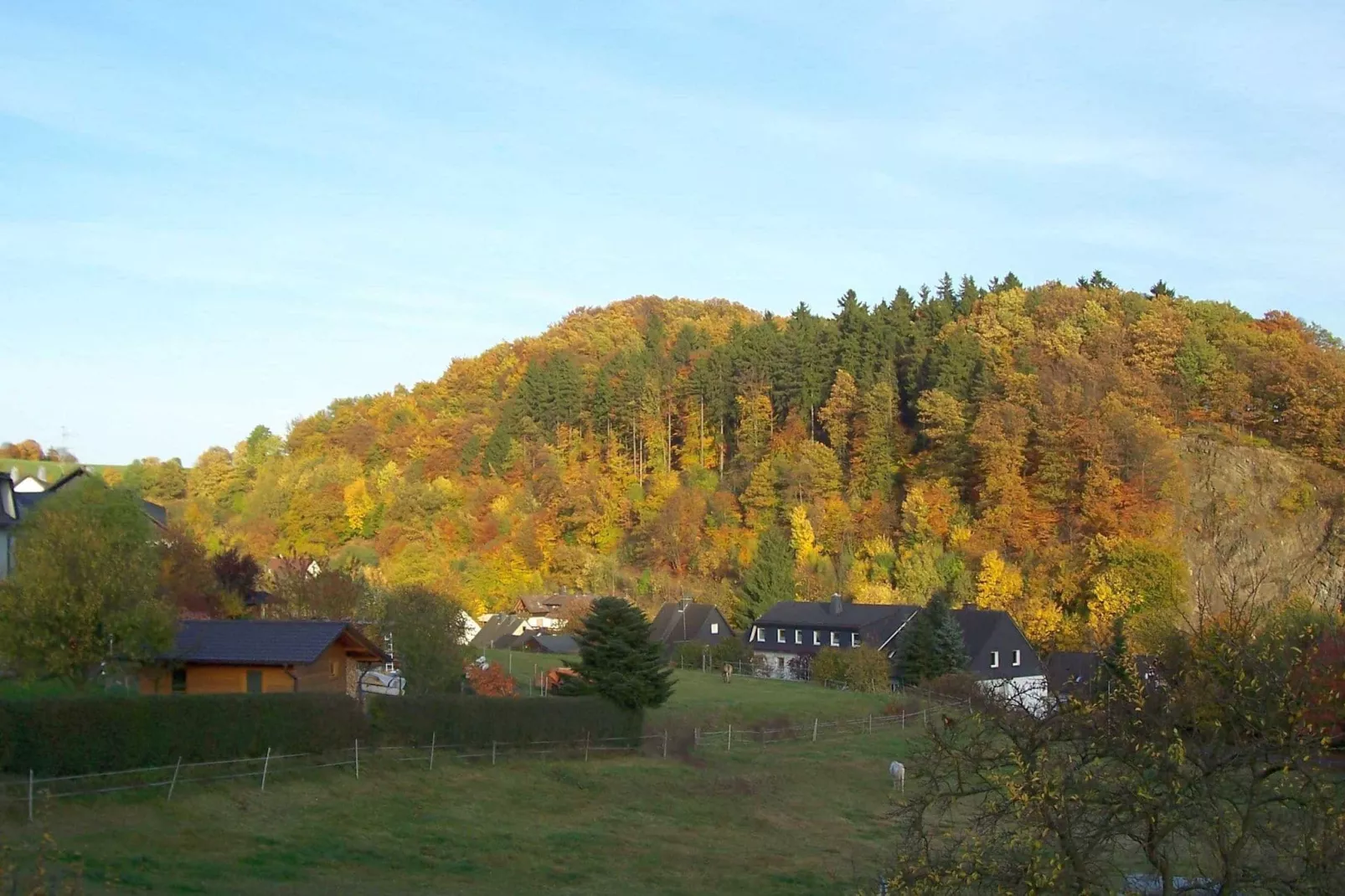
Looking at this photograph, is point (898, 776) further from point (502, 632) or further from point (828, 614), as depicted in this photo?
point (502, 632)

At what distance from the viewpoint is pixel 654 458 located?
10144 centimetres

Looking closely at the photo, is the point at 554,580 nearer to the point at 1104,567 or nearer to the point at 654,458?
the point at 654,458

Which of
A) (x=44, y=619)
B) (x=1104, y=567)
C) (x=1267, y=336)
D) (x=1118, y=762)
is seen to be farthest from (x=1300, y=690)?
(x=1267, y=336)

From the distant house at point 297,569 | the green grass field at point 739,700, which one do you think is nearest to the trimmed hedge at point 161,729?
the green grass field at point 739,700

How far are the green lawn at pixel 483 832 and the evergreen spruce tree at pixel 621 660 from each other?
3.14 m

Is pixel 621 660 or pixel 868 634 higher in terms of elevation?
pixel 621 660

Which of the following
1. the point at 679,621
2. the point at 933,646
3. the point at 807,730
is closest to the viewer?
the point at 807,730

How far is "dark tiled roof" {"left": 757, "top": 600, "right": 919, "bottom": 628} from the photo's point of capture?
65.9 metres

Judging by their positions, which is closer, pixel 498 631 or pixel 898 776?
pixel 898 776

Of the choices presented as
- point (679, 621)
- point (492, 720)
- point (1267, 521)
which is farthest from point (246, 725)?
point (1267, 521)

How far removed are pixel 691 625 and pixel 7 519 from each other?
43.1 meters

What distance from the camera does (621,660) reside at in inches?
1495

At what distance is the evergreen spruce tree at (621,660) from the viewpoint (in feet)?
124

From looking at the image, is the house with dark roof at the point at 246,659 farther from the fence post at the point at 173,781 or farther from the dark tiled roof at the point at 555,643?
the dark tiled roof at the point at 555,643
